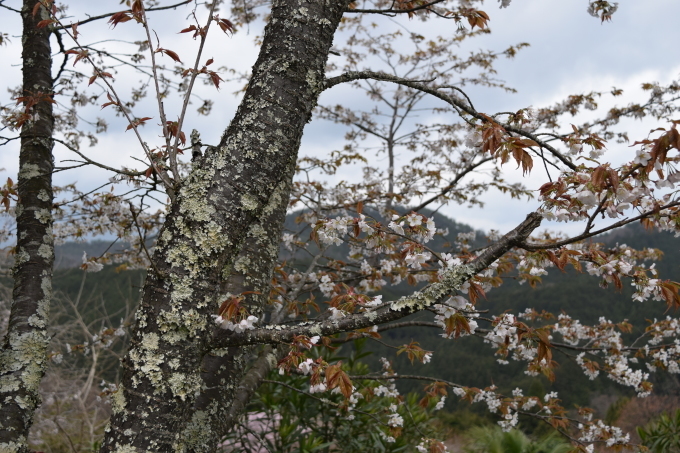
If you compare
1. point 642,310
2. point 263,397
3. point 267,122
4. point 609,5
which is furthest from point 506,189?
point 642,310

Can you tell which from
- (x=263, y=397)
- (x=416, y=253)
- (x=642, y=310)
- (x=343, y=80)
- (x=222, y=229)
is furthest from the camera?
(x=642, y=310)

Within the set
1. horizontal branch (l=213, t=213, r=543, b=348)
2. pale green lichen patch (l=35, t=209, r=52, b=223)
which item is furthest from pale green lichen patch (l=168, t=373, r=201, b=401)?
pale green lichen patch (l=35, t=209, r=52, b=223)

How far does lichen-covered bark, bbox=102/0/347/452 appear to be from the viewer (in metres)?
1.07

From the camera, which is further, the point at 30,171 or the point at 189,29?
the point at 30,171

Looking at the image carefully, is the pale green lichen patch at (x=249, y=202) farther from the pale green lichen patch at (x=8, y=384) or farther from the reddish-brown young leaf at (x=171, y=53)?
the pale green lichen patch at (x=8, y=384)

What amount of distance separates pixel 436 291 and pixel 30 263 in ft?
6.62

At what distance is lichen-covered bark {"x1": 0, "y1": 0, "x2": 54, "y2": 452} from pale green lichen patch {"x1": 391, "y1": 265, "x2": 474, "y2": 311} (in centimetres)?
168

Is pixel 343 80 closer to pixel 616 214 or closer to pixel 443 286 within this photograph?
pixel 443 286

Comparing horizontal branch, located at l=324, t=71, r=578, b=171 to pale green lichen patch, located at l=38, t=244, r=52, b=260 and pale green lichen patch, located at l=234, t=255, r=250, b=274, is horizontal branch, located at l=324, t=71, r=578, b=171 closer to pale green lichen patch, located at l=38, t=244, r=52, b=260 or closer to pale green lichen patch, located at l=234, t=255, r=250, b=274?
pale green lichen patch, located at l=234, t=255, r=250, b=274

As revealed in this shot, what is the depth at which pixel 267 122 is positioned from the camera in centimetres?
122

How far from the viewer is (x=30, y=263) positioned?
2189 millimetres

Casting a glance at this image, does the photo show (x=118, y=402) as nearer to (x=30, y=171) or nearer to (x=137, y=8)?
(x=137, y=8)

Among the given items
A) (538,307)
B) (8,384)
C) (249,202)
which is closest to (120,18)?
(249,202)

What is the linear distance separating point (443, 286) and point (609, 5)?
214 cm
